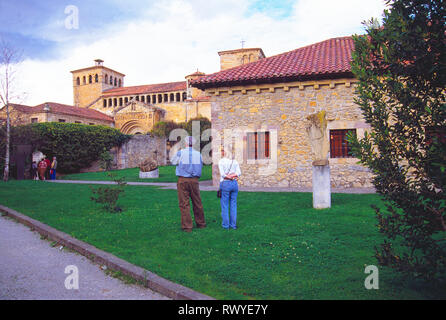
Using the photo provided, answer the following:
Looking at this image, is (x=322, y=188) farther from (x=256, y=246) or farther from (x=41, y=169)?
(x=41, y=169)

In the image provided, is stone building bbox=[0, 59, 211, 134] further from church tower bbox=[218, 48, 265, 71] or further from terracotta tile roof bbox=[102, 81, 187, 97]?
church tower bbox=[218, 48, 265, 71]

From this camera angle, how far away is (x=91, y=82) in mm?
60062

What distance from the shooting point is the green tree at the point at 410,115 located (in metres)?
2.98

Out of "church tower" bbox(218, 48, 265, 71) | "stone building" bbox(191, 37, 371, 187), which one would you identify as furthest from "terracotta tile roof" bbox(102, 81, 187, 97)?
"stone building" bbox(191, 37, 371, 187)

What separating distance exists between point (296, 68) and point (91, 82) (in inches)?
2169

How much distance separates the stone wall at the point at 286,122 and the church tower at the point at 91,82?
49.8m

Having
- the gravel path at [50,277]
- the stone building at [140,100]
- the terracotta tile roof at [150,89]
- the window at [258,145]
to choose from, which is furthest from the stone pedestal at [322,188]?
the terracotta tile roof at [150,89]

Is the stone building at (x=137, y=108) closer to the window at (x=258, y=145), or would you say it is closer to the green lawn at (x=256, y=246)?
the window at (x=258, y=145)

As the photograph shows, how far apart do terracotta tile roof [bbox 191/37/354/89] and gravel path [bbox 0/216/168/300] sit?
1017 centimetres

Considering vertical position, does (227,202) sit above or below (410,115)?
below

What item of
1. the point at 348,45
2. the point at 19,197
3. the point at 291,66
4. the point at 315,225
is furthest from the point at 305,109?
the point at 19,197

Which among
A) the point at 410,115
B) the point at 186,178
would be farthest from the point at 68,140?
the point at 410,115

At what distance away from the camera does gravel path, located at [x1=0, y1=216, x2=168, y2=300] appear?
3504 mm

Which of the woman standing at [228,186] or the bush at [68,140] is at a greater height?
the bush at [68,140]
